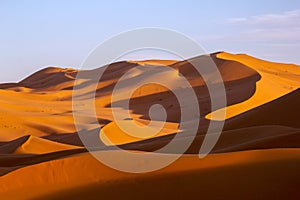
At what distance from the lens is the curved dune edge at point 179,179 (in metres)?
6.37

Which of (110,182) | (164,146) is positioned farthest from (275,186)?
(164,146)

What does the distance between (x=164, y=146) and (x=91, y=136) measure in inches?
304

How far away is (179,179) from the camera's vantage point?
23.4ft

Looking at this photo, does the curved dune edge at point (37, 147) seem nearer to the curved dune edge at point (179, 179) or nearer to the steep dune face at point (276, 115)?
the steep dune face at point (276, 115)

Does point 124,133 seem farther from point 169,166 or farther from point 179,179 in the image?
point 179,179

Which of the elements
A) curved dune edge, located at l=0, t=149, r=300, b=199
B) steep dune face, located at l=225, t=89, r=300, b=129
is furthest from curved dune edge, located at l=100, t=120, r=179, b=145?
curved dune edge, located at l=0, t=149, r=300, b=199

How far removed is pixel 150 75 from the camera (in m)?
50.9

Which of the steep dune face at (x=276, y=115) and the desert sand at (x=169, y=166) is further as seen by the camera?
the steep dune face at (x=276, y=115)

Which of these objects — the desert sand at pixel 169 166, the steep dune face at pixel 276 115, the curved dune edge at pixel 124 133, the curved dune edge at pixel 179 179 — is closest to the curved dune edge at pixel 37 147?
the desert sand at pixel 169 166

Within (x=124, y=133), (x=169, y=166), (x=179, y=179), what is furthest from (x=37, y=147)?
→ (x=179, y=179)

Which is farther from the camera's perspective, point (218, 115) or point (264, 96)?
point (264, 96)

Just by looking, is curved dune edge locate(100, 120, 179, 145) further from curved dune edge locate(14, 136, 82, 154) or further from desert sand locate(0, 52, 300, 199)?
curved dune edge locate(14, 136, 82, 154)

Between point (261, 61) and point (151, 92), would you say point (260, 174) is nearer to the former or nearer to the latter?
point (151, 92)

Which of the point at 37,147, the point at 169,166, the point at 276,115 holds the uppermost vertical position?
the point at 169,166
